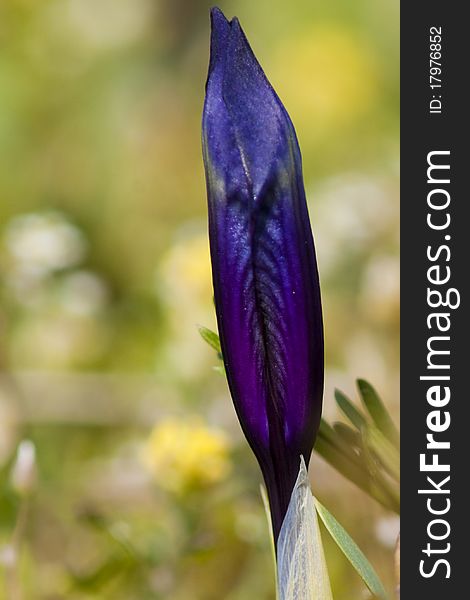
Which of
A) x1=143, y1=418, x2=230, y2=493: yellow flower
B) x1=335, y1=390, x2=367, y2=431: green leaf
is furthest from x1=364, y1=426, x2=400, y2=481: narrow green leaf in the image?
x1=143, y1=418, x2=230, y2=493: yellow flower

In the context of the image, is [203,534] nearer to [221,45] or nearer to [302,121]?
[221,45]

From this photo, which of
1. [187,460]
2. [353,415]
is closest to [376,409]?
[353,415]

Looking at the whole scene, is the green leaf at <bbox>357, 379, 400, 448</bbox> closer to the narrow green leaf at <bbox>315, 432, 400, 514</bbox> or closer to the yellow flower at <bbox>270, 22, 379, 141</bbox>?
the narrow green leaf at <bbox>315, 432, 400, 514</bbox>

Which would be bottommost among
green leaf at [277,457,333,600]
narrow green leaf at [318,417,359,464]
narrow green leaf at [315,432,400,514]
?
green leaf at [277,457,333,600]

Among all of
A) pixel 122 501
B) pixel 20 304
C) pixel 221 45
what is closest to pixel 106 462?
pixel 122 501

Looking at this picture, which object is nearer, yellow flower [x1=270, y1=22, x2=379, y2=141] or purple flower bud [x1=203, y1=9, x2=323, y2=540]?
purple flower bud [x1=203, y1=9, x2=323, y2=540]

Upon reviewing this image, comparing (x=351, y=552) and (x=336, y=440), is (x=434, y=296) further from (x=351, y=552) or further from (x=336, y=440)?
(x=351, y=552)

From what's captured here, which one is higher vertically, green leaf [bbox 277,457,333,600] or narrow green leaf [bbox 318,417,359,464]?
narrow green leaf [bbox 318,417,359,464]
